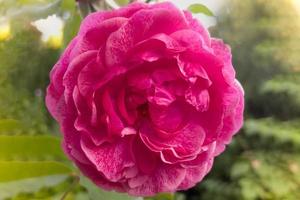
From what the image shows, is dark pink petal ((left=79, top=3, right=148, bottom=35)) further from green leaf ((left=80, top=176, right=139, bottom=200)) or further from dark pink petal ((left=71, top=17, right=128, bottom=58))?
green leaf ((left=80, top=176, right=139, bottom=200))

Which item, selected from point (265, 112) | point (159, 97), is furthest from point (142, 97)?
point (265, 112)

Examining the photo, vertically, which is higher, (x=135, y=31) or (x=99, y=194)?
(x=135, y=31)

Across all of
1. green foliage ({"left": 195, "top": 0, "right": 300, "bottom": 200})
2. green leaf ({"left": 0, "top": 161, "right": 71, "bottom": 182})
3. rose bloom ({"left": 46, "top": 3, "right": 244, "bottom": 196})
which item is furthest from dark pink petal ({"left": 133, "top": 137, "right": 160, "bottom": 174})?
green foliage ({"left": 195, "top": 0, "right": 300, "bottom": 200})

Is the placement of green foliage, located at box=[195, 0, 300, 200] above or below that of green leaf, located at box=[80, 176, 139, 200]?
below

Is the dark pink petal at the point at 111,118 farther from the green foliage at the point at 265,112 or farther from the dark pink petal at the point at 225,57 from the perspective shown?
the green foliage at the point at 265,112

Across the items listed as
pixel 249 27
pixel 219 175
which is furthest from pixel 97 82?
pixel 219 175

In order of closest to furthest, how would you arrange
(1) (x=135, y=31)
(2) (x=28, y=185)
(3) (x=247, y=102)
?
(1) (x=135, y=31) < (2) (x=28, y=185) < (3) (x=247, y=102)

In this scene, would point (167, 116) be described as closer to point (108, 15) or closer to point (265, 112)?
point (108, 15)

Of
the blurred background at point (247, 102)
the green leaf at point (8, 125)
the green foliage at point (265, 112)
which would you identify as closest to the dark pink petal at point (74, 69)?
the blurred background at point (247, 102)
